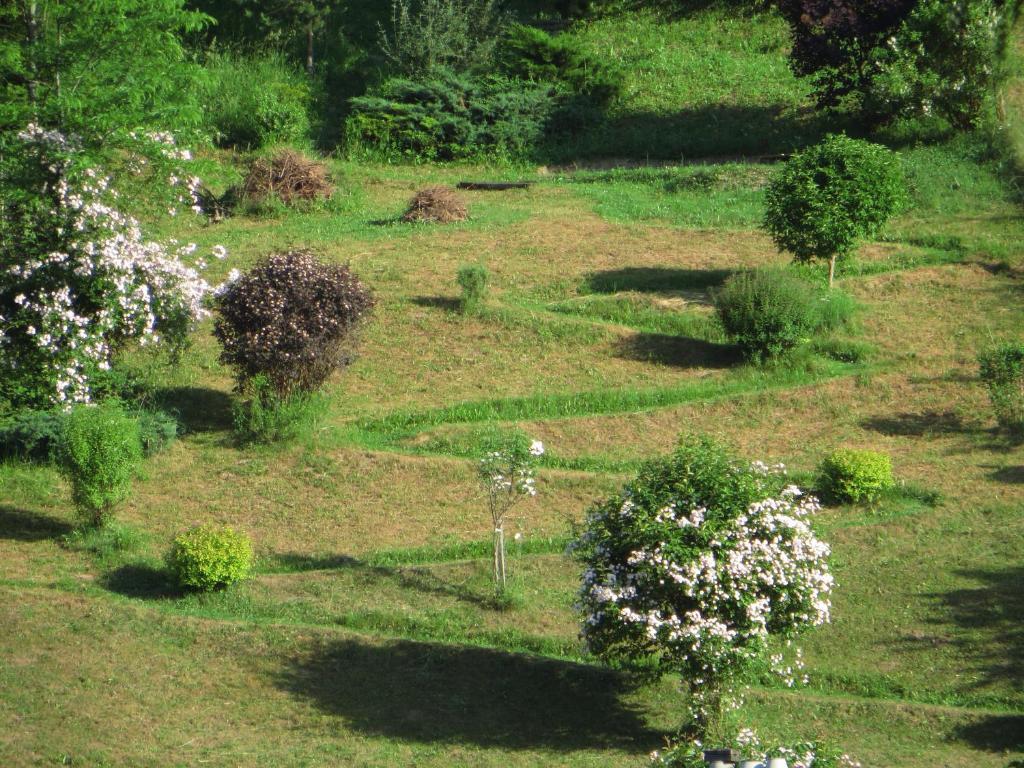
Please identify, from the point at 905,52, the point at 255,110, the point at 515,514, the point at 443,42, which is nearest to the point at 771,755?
the point at 515,514

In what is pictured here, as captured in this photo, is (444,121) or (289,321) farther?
(444,121)

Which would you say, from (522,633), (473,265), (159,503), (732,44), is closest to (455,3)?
(732,44)

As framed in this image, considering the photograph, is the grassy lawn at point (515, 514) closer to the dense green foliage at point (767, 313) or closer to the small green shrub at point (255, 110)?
the dense green foliage at point (767, 313)

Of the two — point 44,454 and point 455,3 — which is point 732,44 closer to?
point 455,3

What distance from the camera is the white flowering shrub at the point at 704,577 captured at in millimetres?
9422

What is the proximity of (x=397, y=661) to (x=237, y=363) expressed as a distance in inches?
219

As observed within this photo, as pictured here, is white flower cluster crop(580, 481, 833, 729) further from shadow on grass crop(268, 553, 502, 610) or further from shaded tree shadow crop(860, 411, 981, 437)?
shaded tree shadow crop(860, 411, 981, 437)

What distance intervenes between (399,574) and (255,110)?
17.5 metres

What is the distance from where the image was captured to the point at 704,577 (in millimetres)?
9430

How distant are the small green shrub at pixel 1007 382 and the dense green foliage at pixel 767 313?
242 centimetres

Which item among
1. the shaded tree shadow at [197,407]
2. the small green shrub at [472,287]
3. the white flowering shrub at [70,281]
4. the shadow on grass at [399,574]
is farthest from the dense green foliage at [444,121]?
the shadow on grass at [399,574]

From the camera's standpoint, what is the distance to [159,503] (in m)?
13.9

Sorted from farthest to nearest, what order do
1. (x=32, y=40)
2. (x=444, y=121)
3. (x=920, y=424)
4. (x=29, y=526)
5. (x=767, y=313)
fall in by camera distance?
(x=444, y=121)
(x=32, y=40)
(x=767, y=313)
(x=920, y=424)
(x=29, y=526)

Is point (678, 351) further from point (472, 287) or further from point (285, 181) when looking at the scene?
point (285, 181)
